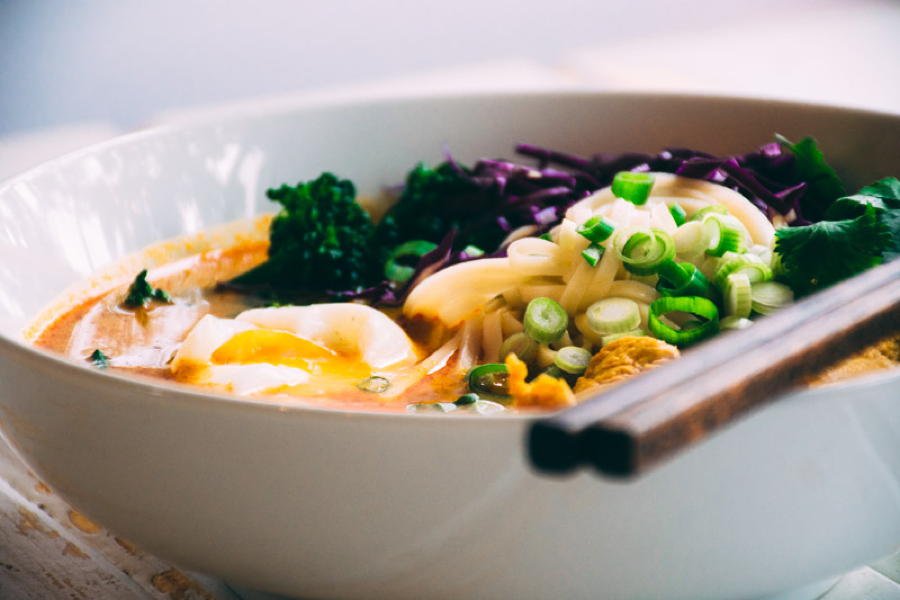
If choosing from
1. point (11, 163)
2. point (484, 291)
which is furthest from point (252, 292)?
point (11, 163)

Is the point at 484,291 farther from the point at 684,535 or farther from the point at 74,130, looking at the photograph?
the point at 74,130

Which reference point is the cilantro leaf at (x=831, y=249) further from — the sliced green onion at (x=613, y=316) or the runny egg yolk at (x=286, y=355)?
the runny egg yolk at (x=286, y=355)

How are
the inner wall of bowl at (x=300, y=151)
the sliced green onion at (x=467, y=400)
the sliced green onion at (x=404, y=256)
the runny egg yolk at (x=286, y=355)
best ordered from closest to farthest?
the sliced green onion at (x=467, y=400) → the runny egg yolk at (x=286, y=355) → the inner wall of bowl at (x=300, y=151) → the sliced green onion at (x=404, y=256)

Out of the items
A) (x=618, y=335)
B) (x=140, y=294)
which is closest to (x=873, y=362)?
(x=618, y=335)

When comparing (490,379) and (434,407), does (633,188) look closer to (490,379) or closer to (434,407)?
(490,379)

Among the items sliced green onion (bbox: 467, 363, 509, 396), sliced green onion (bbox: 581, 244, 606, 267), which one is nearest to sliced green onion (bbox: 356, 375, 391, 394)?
sliced green onion (bbox: 467, 363, 509, 396)

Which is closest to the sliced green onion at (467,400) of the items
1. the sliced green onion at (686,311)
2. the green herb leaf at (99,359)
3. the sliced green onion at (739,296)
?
the sliced green onion at (686,311)

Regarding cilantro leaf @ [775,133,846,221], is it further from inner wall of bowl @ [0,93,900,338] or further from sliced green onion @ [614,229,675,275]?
sliced green onion @ [614,229,675,275]
